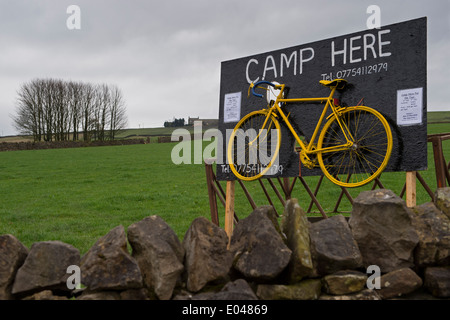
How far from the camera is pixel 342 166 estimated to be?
4.47m

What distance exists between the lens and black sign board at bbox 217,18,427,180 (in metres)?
4.16

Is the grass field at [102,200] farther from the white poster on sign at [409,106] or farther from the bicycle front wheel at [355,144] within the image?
the white poster on sign at [409,106]

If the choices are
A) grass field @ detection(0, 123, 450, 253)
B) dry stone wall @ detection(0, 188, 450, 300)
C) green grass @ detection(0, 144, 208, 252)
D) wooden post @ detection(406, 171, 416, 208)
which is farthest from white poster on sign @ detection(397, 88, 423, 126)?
green grass @ detection(0, 144, 208, 252)

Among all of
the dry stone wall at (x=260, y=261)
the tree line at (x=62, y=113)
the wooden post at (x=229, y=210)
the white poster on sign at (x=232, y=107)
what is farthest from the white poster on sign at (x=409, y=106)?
the tree line at (x=62, y=113)

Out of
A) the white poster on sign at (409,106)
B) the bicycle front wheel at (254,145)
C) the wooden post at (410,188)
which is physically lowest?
the wooden post at (410,188)

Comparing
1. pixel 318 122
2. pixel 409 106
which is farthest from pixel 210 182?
pixel 409 106

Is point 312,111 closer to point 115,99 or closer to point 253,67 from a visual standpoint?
point 253,67

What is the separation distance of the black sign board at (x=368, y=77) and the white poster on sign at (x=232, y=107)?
15 cm

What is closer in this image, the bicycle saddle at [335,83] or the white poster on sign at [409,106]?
the white poster on sign at [409,106]

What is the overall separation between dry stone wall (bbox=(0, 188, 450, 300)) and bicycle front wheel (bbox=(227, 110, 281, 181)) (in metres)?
1.72

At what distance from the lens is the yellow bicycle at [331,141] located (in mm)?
4234

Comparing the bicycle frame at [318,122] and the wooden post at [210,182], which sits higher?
the bicycle frame at [318,122]

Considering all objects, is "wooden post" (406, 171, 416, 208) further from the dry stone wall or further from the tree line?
the tree line

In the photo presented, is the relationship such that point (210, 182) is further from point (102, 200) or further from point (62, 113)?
point (62, 113)
